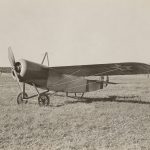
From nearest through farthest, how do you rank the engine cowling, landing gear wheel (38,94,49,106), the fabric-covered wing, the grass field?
1. the grass field
2. the fabric-covered wing
3. the engine cowling
4. landing gear wheel (38,94,49,106)

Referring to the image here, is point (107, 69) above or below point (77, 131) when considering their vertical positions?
above

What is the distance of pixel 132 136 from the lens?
7059 millimetres

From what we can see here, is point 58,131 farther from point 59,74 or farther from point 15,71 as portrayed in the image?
point 59,74

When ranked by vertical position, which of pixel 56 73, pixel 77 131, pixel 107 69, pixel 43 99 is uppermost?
pixel 107 69

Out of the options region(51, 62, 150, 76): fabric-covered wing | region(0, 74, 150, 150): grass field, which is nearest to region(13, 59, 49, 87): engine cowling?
region(51, 62, 150, 76): fabric-covered wing

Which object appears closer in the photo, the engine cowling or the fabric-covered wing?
the fabric-covered wing

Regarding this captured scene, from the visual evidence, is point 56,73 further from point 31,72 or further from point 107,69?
point 107,69

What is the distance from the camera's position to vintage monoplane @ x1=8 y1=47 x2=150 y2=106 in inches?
512

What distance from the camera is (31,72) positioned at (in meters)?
13.1

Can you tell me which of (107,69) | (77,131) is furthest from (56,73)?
(77,131)

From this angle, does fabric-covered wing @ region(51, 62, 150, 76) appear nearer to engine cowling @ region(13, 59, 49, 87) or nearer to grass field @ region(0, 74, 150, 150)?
engine cowling @ region(13, 59, 49, 87)

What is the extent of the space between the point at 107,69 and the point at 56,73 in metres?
2.54

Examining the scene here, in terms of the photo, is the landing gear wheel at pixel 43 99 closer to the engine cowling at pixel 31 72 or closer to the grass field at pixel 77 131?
the engine cowling at pixel 31 72

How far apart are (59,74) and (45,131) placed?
7.34 m
